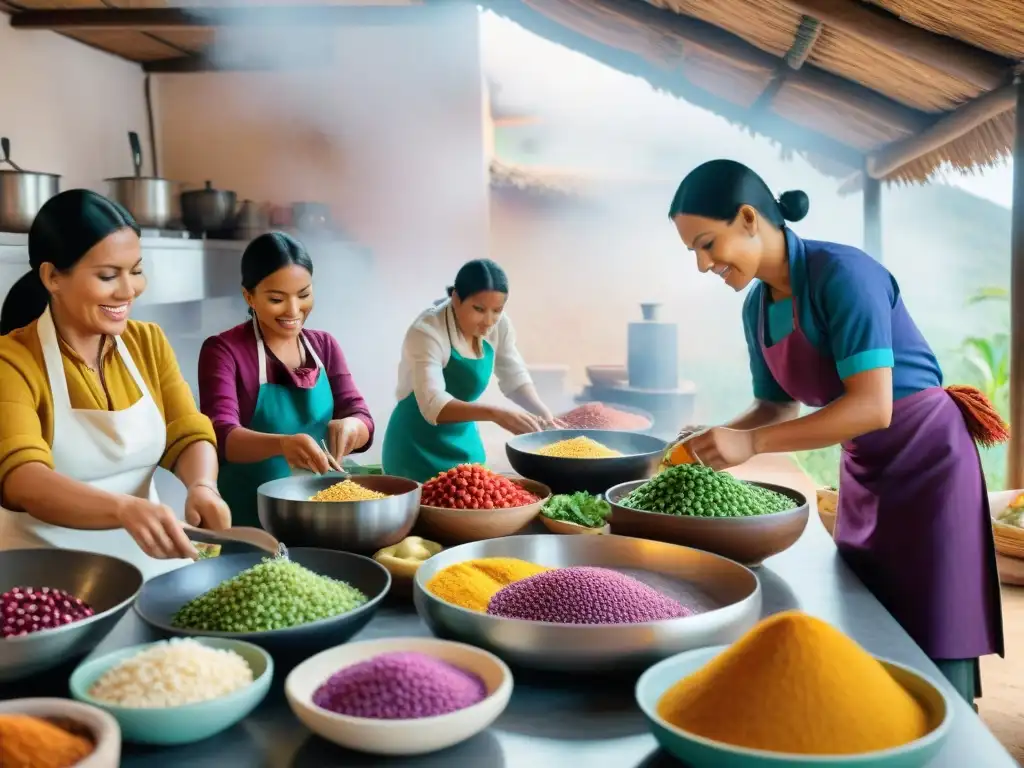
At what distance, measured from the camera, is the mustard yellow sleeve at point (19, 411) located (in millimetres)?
1563

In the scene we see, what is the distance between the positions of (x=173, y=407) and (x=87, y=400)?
0.19 m

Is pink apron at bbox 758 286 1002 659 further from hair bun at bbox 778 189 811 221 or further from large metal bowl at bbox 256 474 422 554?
large metal bowl at bbox 256 474 422 554

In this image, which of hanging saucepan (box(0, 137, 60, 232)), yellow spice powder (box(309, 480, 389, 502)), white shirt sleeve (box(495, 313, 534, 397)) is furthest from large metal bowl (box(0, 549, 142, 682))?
hanging saucepan (box(0, 137, 60, 232))

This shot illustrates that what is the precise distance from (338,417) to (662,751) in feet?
5.45

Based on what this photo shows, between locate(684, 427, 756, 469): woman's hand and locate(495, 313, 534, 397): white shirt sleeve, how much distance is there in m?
1.70

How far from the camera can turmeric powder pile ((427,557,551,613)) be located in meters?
1.31

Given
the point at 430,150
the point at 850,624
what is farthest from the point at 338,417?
the point at 430,150

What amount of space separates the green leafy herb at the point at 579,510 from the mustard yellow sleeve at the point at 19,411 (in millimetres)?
923

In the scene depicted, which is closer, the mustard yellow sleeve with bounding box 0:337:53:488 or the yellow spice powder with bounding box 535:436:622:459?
the mustard yellow sleeve with bounding box 0:337:53:488

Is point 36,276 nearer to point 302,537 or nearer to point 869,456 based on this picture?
point 302,537

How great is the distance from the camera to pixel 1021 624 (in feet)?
11.2

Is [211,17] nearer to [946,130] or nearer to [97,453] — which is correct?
[946,130]

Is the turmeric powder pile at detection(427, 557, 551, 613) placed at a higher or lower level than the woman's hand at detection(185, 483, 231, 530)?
lower

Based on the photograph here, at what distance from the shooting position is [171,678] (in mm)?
991
